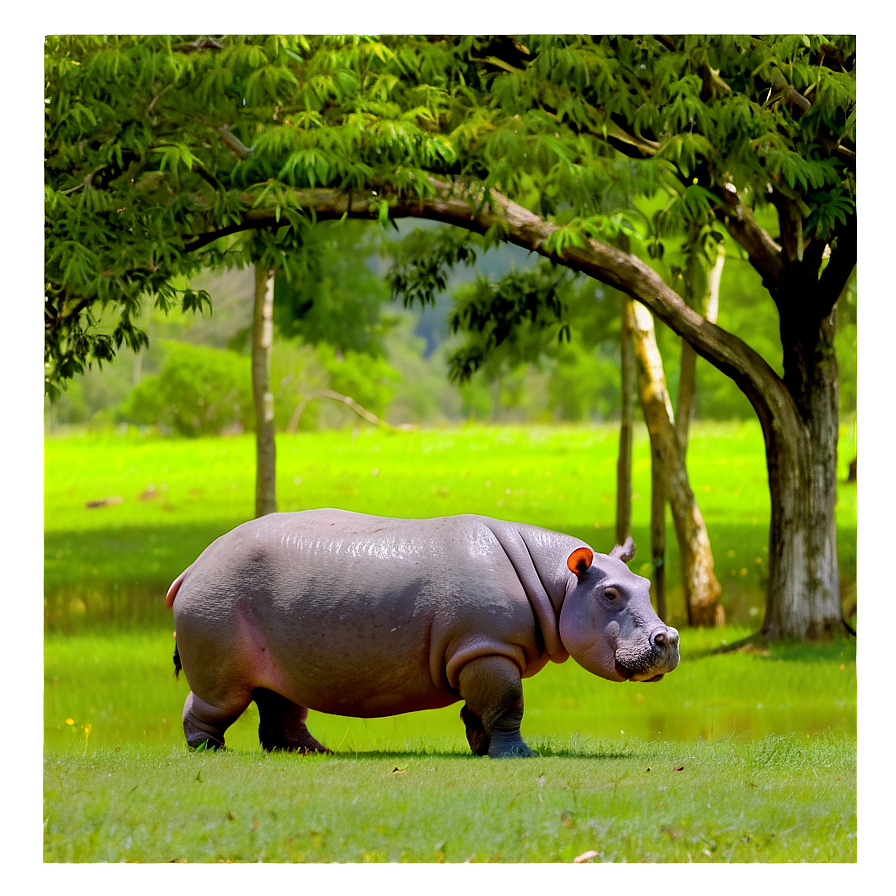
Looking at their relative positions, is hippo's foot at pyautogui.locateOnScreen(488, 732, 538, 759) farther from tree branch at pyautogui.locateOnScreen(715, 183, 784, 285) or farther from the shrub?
the shrub

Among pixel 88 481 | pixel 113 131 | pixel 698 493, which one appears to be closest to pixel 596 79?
pixel 113 131

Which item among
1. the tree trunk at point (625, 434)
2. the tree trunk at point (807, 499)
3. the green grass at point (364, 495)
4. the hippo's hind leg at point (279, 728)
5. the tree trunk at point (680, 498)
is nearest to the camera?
the hippo's hind leg at point (279, 728)

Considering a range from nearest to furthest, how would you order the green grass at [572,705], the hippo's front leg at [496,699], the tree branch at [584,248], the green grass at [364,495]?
the hippo's front leg at [496,699], the green grass at [572,705], the tree branch at [584,248], the green grass at [364,495]

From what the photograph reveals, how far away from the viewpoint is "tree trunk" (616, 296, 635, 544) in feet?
51.9

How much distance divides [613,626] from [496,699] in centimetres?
86

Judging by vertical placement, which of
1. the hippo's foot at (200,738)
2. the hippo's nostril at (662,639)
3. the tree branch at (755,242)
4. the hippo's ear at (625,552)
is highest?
the tree branch at (755,242)

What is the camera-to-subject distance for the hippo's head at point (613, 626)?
726cm

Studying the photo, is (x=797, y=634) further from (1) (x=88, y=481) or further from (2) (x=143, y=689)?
(1) (x=88, y=481)

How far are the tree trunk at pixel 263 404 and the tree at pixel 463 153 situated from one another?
2.19 meters

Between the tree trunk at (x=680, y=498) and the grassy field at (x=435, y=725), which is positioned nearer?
the grassy field at (x=435, y=725)

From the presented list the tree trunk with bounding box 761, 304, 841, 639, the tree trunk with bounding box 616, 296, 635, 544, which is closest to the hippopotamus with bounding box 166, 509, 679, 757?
the tree trunk with bounding box 761, 304, 841, 639

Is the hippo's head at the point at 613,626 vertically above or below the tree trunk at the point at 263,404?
below

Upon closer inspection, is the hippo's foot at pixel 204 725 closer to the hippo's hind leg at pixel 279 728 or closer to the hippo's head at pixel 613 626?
the hippo's hind leg at pixel 279 728

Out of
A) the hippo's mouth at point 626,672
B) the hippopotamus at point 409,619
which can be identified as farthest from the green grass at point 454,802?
the hippo's mouth at point 626,672
